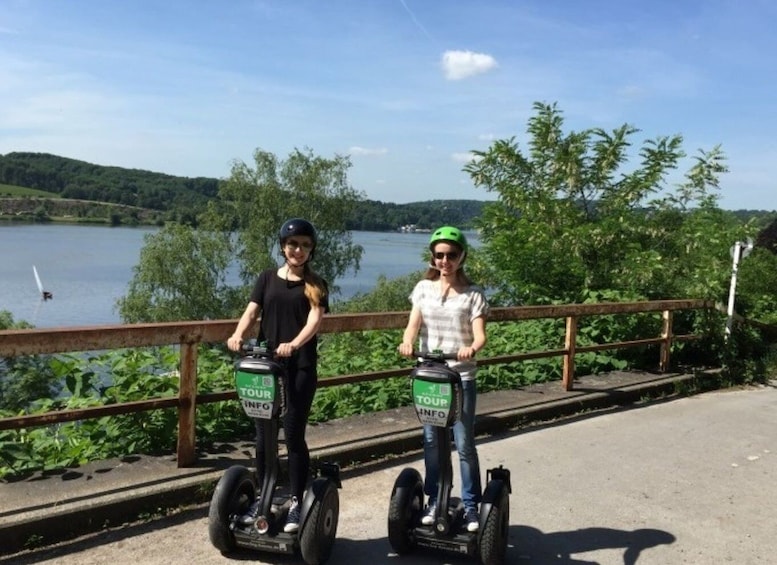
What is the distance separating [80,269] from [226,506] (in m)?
90.6

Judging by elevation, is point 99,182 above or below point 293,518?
above

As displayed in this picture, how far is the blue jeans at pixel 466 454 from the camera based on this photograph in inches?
151

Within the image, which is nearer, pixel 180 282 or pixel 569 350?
pixel 569 350

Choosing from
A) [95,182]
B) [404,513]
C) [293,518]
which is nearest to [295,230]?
[293,518]

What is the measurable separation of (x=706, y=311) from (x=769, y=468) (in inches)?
178

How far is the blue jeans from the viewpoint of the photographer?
151 inches

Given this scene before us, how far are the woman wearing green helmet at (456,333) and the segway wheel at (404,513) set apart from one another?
0.08m

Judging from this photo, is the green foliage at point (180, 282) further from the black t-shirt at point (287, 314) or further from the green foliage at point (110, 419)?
the black t-shirt at point (287, 314)

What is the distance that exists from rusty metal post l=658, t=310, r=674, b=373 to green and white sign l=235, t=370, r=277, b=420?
6.94 m

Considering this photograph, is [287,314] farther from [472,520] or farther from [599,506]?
[599,506]

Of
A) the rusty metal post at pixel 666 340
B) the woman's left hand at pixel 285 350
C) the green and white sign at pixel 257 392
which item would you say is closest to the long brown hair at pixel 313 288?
the woman's left hand at pixel 285 350

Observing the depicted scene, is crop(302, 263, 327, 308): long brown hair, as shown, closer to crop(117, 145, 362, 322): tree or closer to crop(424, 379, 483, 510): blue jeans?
crop(424, 379, 483, 510): blue jeans

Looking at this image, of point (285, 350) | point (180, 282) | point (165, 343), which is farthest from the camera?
point (180, 282)

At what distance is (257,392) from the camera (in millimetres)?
3602
